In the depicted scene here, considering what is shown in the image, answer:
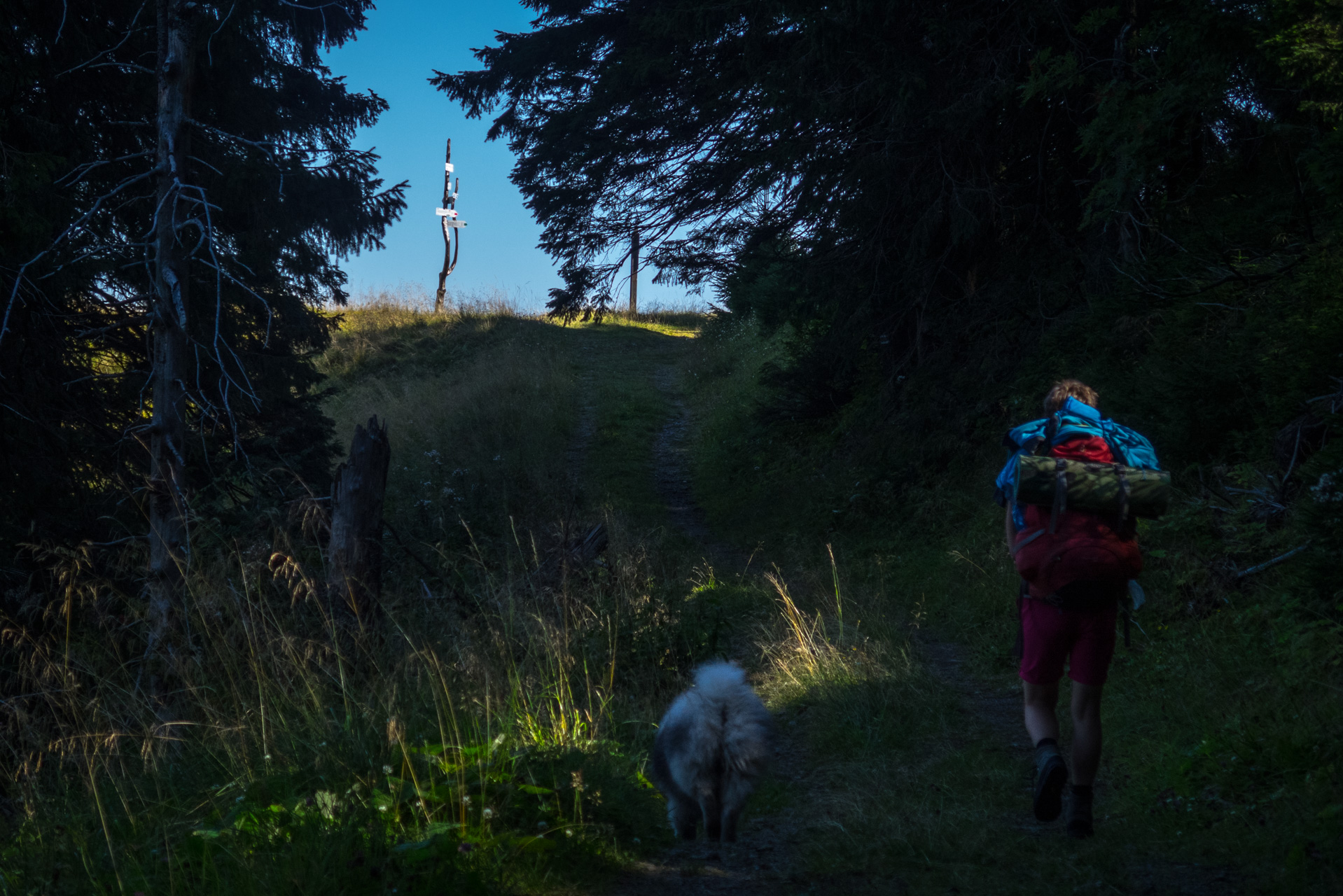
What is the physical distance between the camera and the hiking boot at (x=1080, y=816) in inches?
162

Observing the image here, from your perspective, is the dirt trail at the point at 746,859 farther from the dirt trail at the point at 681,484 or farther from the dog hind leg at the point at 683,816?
the dirt trail at the point at 681,484

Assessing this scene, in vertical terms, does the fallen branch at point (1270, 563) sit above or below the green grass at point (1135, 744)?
above

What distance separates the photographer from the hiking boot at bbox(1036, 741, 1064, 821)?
3990 millimetres

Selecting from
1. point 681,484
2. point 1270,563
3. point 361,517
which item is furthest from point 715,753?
point 681,484

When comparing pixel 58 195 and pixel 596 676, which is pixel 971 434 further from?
pixel 58 195

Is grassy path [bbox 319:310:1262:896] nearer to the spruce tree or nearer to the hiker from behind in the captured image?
the hiker from behind

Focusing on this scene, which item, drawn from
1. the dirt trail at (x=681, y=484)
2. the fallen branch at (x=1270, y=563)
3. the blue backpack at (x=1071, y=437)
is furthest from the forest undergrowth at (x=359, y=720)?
the fallen branch at (x=1270, y=563)

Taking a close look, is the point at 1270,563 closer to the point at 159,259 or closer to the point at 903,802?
the point at 903,802

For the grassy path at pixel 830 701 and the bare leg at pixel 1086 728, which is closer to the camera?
the grassy path at pixel 830 701

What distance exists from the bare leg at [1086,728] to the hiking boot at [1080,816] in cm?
10

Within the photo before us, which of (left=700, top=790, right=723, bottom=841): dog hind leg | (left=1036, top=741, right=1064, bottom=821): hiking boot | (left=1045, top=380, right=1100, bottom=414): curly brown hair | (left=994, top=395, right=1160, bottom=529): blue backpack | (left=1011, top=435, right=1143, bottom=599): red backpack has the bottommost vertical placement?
(left=700, top=790, right=723, bottom=841): dog hind leg

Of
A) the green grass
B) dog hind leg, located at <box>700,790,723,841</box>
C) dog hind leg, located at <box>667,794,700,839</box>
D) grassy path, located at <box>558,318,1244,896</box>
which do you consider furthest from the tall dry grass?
the green grass

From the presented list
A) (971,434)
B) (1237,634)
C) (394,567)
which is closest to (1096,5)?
(971,434)

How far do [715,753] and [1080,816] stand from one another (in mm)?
1653
